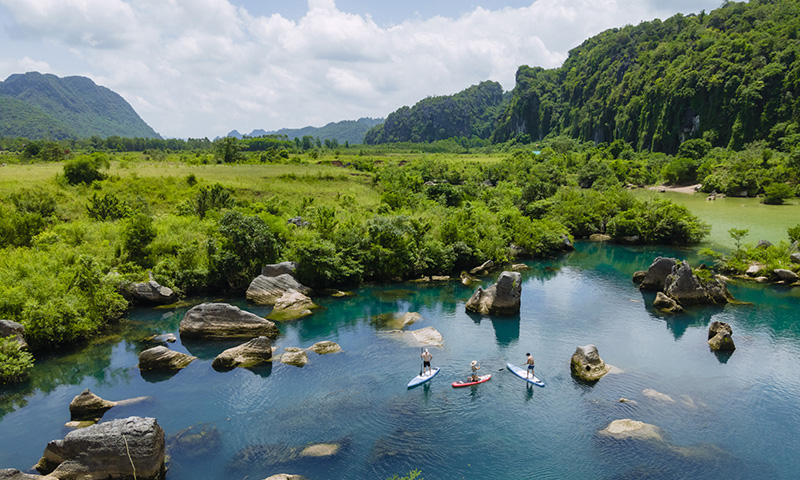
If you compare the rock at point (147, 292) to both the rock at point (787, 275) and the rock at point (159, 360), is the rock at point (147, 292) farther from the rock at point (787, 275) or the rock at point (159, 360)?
the rock at point (787, 275)

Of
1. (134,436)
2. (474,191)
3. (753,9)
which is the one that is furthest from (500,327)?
(753,9)

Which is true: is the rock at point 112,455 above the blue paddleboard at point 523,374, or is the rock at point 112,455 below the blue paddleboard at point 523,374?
above

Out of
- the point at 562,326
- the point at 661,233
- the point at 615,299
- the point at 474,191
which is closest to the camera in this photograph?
the point at 562,326

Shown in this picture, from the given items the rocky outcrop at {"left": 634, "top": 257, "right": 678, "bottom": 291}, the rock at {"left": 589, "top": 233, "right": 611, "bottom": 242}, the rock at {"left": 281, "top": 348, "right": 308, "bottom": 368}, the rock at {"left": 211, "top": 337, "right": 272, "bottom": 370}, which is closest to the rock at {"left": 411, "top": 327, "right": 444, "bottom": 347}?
the rock at {"left": 281, "top": 348, "right": 308, "bottom": 368}

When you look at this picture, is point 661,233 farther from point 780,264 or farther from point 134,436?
point 134,436

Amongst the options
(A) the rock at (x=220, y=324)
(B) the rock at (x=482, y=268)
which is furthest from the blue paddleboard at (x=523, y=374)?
(B) the rock at (x=482, y=268)

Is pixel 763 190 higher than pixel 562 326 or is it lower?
higher
